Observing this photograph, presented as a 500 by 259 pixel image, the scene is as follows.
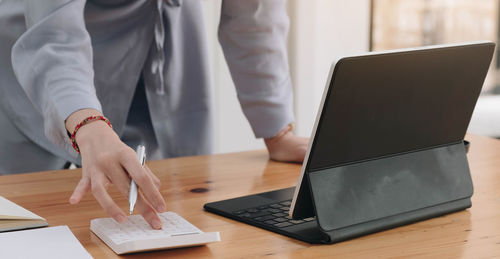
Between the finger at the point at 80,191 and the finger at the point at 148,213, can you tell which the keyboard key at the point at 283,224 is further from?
the finger at the point at 80,191

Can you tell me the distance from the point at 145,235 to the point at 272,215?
0.70 feet

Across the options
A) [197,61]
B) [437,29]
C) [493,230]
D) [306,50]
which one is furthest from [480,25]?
[493,230]

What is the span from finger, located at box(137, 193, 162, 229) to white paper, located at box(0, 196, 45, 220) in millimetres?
153

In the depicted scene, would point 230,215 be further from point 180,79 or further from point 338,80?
point 180,79

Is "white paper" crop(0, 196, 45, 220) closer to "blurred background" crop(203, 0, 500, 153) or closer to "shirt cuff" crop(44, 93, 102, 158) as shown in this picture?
"shirt cuff" crop(44, 93, 102, 158)

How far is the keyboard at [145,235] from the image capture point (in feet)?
2.86

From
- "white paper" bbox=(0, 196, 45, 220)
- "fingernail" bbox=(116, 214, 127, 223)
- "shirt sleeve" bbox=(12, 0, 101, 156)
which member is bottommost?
"white paper" bbox=(0, 196, 45, 220)

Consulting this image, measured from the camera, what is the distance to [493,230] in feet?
→ 3.28

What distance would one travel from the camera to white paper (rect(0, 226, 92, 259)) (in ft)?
2.78

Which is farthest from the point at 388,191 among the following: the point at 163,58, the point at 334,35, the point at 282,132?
the point at 334,35

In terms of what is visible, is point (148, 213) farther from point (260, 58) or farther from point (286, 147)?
point (260, 58)

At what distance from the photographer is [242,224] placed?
1.02 m

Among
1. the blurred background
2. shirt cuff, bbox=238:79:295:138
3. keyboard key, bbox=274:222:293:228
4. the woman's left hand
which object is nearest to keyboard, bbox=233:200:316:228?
keyboard key, bbox=274:222:293:228

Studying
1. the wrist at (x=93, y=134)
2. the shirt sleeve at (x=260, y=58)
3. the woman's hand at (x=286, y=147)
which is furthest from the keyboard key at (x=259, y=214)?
the shirt sleeve at (x=260, y=58)
